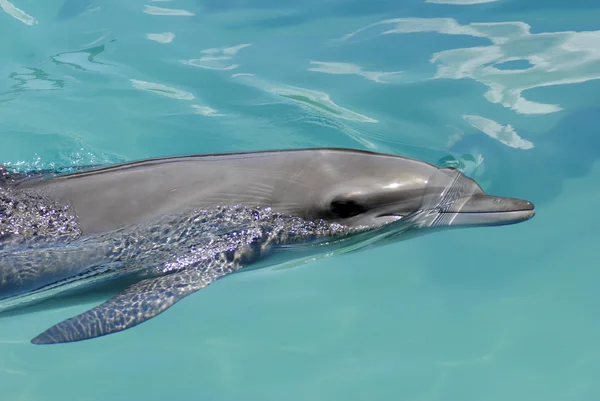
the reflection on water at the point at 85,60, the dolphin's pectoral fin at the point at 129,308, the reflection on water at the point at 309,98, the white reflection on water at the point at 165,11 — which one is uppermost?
the white reflection on water at the point at 165,11

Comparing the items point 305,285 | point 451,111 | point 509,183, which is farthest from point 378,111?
point 305,285

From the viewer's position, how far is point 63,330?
592 centimetres

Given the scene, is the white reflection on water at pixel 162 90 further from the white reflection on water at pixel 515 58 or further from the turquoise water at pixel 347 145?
the white reflection on water at pixel 515 58

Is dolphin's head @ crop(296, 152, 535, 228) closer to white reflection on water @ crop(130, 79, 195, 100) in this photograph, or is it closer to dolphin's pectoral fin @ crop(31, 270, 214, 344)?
dolphin's pectoral fin @ crop(31, 270, 214, 344)

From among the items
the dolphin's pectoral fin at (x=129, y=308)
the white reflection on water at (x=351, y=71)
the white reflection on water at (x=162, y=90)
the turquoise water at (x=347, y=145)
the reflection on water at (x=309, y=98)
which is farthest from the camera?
the white reflection on water at (x=351, y=71)

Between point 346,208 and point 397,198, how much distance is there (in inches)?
19.4

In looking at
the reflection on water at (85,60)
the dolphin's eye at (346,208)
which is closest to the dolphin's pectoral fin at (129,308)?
the dolphin's eye at (346,208)

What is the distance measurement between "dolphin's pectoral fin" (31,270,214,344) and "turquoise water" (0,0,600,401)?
74cm

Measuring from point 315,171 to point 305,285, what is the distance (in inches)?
52.0

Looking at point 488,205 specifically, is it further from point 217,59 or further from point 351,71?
point 217,59

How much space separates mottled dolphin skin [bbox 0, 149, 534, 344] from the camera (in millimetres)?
6855

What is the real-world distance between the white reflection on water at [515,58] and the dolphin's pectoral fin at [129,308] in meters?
6.36

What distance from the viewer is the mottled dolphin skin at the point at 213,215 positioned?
686cm


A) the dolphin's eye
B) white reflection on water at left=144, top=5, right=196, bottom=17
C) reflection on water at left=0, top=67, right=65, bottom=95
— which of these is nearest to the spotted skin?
the dolphin's eye
